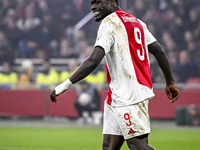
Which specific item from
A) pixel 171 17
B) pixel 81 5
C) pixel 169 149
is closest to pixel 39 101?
pixel 81 5

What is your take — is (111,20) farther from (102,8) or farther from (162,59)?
(162,59)

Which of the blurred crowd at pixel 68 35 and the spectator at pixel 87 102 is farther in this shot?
the blurred crowd at pixel 68 35

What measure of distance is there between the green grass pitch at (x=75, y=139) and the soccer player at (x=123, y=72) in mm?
4227

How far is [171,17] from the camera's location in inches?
640

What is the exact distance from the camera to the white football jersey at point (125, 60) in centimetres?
356

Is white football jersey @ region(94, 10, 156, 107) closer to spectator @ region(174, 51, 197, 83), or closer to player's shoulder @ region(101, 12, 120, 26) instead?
player's shoulder @ region(101, 12, 120, 26)

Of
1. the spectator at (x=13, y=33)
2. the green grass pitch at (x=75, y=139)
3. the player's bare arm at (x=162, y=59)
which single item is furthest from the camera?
the spectator at (x=13, y=33)

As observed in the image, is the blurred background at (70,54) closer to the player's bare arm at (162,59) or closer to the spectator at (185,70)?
the spectator at (185,70)

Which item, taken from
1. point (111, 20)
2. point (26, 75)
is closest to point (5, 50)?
point (26, 75)

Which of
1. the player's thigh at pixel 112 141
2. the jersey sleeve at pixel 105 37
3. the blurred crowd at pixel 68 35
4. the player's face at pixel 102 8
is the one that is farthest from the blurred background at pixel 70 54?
the jersey sleeve at pixel 105 37

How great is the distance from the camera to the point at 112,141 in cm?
377

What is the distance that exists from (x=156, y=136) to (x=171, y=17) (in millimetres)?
7657

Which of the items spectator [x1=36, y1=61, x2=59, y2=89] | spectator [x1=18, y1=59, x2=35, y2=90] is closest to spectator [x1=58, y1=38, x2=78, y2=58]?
spectator [x1=36, y1=61, x2=59, y2=89]

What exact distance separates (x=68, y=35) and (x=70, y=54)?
3.79 ft
